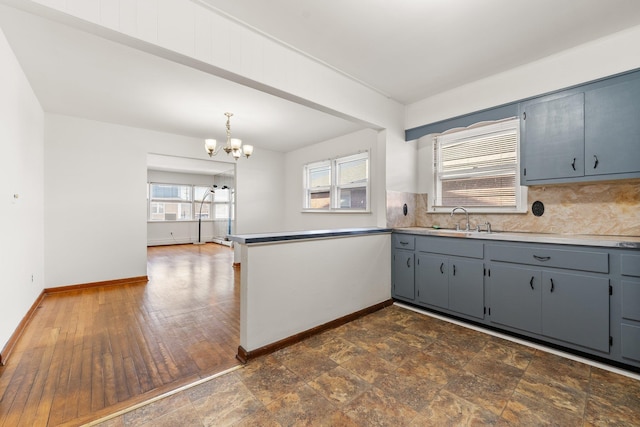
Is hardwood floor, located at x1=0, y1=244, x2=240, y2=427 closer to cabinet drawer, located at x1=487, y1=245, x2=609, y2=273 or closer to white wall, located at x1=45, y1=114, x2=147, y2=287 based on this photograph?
white wall, located at x1=45, y1=114, x2=147, y2=287

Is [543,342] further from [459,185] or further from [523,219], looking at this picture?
[459,185]

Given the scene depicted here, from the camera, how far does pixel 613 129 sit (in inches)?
90.0

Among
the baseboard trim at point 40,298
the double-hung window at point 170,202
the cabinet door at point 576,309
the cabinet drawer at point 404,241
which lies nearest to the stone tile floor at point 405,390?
the cabinet door at point 576,309

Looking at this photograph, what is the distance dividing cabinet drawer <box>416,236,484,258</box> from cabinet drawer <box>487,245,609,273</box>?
4.6 inches

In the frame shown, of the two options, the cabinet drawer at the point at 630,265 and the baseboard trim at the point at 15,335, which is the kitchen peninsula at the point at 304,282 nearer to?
the baseboard trim at the point at 15,335

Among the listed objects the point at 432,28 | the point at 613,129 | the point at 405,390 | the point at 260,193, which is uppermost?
the point at 432,28

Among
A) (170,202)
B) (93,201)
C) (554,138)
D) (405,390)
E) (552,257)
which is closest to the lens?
(405,390)

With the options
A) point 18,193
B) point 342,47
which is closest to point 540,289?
point 342,47

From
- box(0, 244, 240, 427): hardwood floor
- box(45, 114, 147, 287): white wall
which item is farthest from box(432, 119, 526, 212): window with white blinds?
box(45, 114, 147, 287): white wall

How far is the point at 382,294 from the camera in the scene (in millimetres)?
3424

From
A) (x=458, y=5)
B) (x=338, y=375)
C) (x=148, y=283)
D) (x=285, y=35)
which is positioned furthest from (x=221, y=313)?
(x=458, y=5)

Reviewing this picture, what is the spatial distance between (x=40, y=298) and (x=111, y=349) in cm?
224

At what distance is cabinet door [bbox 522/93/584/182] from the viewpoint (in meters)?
2.46

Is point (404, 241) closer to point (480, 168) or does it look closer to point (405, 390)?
point (480, 168)
